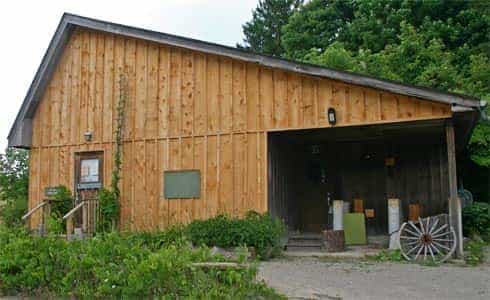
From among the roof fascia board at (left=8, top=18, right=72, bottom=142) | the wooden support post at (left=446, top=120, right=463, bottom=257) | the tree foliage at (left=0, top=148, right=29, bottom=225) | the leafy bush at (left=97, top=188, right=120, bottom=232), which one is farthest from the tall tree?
the wooden support post at (left=446, top=120, right=463, bottom=257)

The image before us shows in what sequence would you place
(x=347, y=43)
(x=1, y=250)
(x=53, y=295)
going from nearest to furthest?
(x=53, y=295), (x=1, y=250), (x=347, y=43)

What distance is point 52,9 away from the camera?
47.5 ft

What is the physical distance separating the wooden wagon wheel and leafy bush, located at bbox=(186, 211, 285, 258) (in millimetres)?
2427

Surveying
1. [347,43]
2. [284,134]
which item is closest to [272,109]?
[284,134]

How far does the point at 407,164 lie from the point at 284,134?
3328 millimetres

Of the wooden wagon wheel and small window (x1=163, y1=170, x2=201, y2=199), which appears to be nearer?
the wooden wagon wheel

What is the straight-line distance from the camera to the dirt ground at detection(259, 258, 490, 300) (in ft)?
21.7

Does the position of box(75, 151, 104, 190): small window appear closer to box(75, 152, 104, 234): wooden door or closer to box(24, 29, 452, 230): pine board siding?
box(75, 152, 104, 234): wooden door

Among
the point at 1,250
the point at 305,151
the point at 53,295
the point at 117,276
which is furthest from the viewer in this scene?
the point at 305,151

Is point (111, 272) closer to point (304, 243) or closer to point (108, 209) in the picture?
point (108, 209)

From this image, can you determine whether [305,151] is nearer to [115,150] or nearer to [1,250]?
[115,150]

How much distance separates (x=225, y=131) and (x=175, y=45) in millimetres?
2326

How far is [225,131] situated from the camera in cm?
1127

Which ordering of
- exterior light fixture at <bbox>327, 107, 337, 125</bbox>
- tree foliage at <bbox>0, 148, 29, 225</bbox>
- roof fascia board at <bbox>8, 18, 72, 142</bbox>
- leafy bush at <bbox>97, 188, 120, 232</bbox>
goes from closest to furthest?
exterior light fixture at <bbox>327, 107, 337, 125</bbox>, leafy bush at <bbox>97, 188, 120, 232</bbox>, roof fascia board at <bbox>8, 18, 72, 142</bbox>, tree foliage at <bbox>0, 148, 29, 225</bbox>
